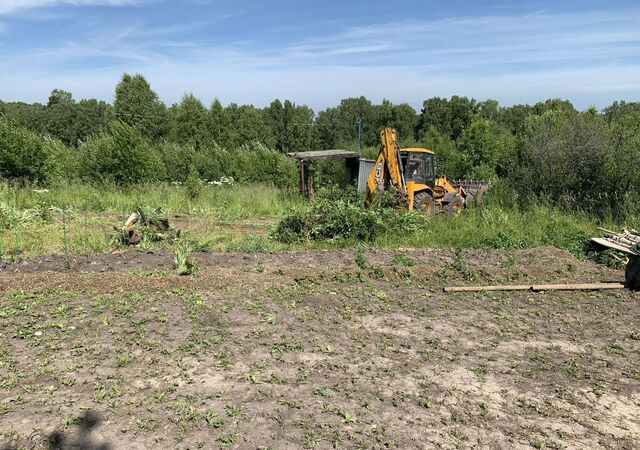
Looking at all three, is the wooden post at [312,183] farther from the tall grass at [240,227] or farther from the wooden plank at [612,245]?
the wooden plank at [612,245]

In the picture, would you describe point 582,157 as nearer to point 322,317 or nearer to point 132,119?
point 322,317

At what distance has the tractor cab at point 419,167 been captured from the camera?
46.2 ft

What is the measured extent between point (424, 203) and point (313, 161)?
7.85 meters

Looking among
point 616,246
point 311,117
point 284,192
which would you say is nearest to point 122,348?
point 616,246

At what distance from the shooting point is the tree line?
13.0 meters

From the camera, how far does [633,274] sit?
716 cm

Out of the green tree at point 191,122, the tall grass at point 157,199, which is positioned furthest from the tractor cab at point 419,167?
the green tree at point 191,122

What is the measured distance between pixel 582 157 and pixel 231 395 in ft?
40.3

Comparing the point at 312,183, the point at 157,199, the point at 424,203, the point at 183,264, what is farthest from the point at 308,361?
the point at 312,183

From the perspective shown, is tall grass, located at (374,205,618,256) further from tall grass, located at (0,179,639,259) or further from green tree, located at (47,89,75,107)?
green tree, located at (47,89,75,107)

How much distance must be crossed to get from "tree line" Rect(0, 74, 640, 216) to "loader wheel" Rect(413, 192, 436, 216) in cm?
248

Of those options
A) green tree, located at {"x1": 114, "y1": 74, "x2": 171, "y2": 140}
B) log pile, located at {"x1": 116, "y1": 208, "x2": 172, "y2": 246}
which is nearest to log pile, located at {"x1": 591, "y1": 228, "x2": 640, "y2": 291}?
log pile, located at {"x1": 116, "y1": 208, "x2": 172, "y2": 246}

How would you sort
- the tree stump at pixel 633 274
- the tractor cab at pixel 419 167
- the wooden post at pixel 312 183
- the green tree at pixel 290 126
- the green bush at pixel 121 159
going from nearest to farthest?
the tree stump at pixel 633 274
the tractor cab at pixel 419 167
the green bush at pixel 121 159
the wooden post at pixel 312 183
the green tree at pixel 290 126

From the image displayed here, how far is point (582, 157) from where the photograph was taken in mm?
13055
